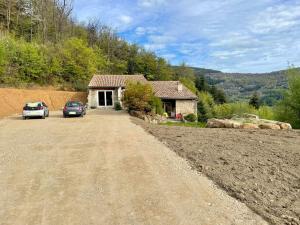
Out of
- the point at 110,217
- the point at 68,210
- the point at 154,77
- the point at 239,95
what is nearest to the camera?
the point at 110,217

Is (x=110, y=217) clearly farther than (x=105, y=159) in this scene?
No

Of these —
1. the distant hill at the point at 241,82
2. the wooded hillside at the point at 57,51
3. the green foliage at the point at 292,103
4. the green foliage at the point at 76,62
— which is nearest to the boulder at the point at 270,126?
the green foliage at the point at 292,103

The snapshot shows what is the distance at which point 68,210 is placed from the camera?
20.0 feet

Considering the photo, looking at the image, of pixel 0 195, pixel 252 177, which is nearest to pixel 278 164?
pixel 252 177

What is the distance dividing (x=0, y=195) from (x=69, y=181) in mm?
1571

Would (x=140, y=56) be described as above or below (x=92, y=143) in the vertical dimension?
above

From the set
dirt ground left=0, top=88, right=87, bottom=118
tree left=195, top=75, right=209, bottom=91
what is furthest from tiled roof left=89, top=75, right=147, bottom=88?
tree left=195, top=75, right=209, bottom=91

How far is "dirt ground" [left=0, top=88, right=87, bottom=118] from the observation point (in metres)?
35.9

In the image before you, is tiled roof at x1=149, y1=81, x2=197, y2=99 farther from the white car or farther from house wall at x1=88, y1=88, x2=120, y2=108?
the white car

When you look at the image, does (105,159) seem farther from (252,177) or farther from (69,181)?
(252,177)

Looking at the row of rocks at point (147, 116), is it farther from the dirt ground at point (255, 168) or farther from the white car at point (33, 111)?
the dirt ground at point (255, 168)

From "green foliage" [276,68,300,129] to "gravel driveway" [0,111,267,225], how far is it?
24.0 meters

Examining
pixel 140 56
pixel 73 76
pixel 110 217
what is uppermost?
pixel 140 56

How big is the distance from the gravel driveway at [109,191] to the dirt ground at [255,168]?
0.39 meters
